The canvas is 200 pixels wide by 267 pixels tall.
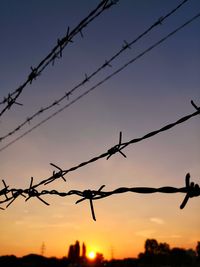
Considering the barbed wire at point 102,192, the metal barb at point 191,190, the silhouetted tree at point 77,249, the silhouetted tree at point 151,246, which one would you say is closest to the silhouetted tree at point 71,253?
the silhouetted tree at point 77,249

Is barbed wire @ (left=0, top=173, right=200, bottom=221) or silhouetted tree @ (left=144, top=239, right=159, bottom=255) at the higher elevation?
silhouetted tree @ (left=144, top=239, right=159, bottom=255)

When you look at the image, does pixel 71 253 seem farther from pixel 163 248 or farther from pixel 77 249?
pixel 163 248

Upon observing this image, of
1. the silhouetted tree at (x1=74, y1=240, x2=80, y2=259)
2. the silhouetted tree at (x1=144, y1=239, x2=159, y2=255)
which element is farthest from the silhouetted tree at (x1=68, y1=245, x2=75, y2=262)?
the silhouetted tree at (x1=144, y1=239, x2=159, y2=255)

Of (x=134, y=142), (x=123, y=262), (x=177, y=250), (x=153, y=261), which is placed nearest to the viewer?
(x=134, y=142)

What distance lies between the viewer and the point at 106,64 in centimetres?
384

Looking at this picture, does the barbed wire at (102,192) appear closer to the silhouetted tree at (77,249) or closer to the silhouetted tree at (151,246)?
the silhouetted tree at (77,249)

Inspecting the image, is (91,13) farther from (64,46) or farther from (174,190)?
(174,190)

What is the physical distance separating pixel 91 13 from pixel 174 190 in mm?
2242

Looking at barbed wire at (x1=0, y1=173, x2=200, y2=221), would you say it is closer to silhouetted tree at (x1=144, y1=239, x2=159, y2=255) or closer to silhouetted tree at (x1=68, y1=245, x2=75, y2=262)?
silhouetted tree at (x1=68, y1=245, x2=75, y2=262)

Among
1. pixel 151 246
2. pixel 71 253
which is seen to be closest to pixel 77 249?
pixel 71 253

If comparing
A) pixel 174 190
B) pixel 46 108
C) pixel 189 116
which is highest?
pixel 46 108

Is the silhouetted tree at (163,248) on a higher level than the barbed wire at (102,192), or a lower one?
higher

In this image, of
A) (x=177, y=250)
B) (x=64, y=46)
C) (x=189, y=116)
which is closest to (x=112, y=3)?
(x=64, y=46)

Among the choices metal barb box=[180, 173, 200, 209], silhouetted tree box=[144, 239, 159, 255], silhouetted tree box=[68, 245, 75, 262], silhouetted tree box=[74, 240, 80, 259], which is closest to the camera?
metal barb box=[180, 173, 200, 209]
